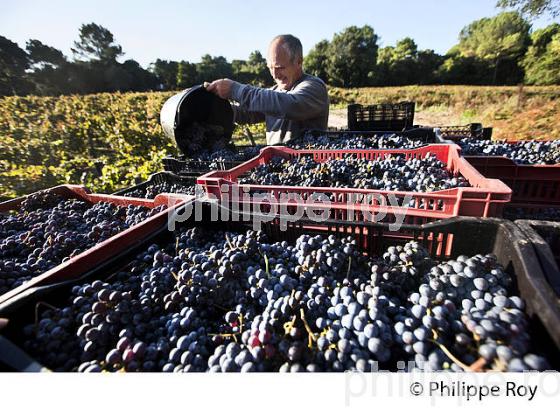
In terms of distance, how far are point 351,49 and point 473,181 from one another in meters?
40.1

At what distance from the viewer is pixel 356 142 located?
2.80m

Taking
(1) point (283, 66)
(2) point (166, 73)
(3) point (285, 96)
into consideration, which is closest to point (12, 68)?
(2) point (166, 73)

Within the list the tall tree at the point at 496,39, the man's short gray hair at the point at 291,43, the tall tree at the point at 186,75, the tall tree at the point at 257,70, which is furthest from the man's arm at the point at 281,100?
the tall tree at the point at 186,75

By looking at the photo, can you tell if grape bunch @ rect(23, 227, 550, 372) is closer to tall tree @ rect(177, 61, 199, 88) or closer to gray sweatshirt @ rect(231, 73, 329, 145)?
gray sweatshirt @ rect(231, 73, 329, 145)

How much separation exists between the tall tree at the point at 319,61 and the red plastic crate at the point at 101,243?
124 feet

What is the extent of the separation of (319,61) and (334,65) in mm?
3879

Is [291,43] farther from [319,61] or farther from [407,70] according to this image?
[319,61]

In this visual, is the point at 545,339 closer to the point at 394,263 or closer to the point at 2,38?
the point at 394,263

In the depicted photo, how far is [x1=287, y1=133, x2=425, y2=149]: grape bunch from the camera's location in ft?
8.61

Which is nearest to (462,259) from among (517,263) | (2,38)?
(517,263)

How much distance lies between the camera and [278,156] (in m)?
2.48

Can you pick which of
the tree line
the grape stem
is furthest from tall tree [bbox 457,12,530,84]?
the grape stem

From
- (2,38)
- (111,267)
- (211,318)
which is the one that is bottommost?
(211,318)

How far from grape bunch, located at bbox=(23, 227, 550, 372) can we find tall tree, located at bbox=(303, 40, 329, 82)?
38.4 metres
